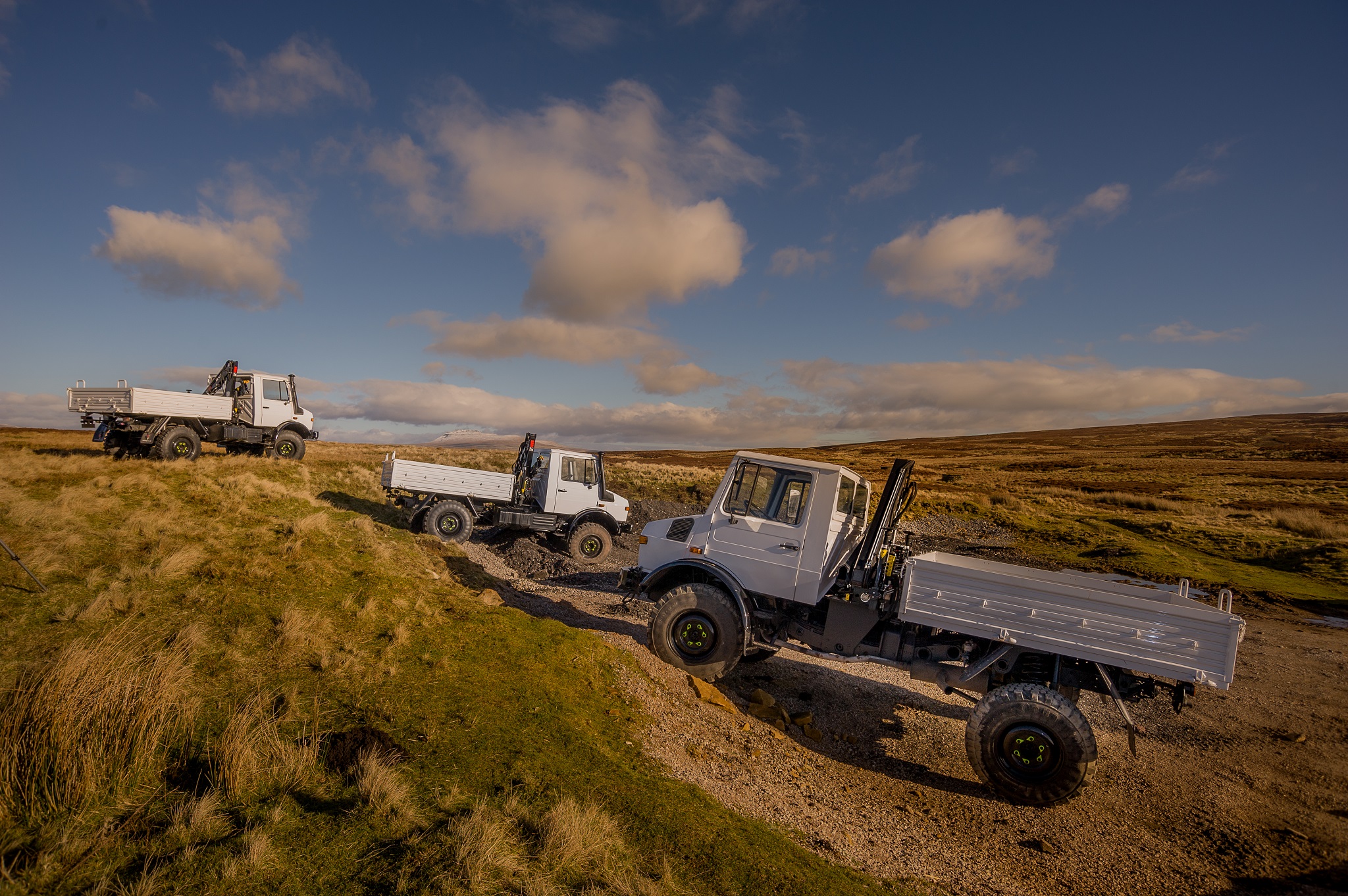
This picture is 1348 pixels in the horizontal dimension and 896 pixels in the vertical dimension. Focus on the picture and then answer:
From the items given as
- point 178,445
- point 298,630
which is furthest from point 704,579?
point 178,445

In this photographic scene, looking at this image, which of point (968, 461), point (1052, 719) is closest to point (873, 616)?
point (1052, 719)

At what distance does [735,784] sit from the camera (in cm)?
534

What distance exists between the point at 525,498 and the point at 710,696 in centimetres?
1082

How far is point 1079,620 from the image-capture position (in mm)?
5992

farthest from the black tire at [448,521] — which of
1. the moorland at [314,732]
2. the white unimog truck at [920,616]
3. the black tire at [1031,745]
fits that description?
the black tire at [1031,745]

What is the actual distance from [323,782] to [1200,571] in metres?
25.0

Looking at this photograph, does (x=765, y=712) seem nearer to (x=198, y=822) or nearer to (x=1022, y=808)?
(x=1022, y=808)

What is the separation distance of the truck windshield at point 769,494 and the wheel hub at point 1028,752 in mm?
3127

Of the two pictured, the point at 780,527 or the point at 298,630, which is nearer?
the point at 298,630

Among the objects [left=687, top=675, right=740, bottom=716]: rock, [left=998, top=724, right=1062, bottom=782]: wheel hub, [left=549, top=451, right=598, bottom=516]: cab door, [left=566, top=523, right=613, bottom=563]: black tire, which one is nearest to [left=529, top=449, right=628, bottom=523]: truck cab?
[left=549, top=451, right=598, bottom=516]: cab door

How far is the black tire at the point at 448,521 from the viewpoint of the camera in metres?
15.8

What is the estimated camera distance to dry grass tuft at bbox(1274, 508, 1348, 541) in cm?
2434

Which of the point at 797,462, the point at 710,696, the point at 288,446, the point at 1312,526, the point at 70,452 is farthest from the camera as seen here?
the point at 1312,526

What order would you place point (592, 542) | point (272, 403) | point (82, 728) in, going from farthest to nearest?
1. point (272, 403)
2. point (592, 542)
3. point (82, 728)
